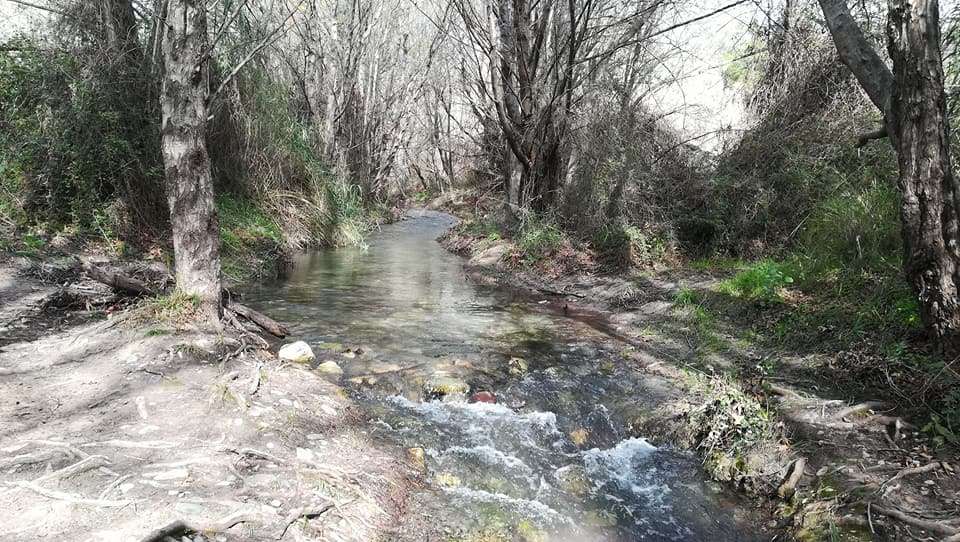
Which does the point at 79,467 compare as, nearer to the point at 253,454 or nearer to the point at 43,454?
the point at 43,454

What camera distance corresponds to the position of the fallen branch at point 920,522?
8.26ft

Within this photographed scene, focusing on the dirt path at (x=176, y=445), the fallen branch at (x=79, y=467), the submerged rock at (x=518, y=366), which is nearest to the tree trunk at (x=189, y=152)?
the dirt path at (x=176, y=445)

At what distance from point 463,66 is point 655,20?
138 inches

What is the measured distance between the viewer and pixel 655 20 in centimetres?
959

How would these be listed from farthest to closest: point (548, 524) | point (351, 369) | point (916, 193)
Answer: point (351, 369), point (916, 193), point (548, 524)

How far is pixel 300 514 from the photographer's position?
8.21 feet

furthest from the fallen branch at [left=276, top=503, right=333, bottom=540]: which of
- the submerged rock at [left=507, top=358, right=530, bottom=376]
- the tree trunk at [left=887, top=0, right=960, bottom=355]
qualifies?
the tree trunk at [left=887, top=0, right=960, bottom=355]

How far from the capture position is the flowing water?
123 inches

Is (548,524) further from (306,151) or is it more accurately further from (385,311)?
(306,151)

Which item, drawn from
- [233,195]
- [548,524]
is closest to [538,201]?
[233,195]

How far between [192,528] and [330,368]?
249 cm

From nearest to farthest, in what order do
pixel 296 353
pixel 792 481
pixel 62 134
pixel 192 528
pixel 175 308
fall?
pixel 192 528 < pixel 792 481 < pixel 175 308 < pixel 296 353 < pixel 62 134

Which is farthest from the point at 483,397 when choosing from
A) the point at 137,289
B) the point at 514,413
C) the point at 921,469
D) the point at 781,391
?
the point at 137,289

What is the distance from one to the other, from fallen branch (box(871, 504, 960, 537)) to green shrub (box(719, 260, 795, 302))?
10.6 feet
